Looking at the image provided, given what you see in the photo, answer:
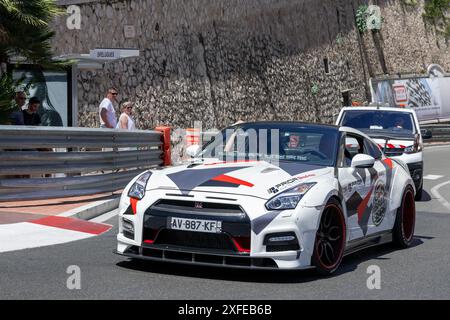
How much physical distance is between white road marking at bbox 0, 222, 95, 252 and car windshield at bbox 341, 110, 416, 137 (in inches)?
306

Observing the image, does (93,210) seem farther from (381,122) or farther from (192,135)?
(192,135)

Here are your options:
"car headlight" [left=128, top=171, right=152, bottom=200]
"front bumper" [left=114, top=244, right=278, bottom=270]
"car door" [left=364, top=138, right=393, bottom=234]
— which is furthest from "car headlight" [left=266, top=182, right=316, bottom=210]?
"car door" [left=364, top=138, right=393, bottom=234]

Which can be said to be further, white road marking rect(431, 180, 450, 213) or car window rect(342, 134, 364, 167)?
white road marking rect(431, 180, 450, 213)

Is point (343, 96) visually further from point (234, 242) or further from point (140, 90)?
point (234, 242)

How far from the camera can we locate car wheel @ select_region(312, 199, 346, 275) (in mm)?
8156

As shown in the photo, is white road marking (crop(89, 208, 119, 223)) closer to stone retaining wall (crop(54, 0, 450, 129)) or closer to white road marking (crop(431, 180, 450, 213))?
white road marking (crop(431, 180, 450, 213))

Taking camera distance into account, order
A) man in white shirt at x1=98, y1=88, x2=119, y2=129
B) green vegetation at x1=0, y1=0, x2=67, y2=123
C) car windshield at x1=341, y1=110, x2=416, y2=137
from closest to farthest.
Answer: green vegetation at x1=0, y1=0, x2=67, y2=123, car windshield at x1=341, y1=110, x2=416, y2=137, man in white shirt at x1=98, y1=88, x2=119, y2=129

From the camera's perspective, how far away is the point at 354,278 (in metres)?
8.27

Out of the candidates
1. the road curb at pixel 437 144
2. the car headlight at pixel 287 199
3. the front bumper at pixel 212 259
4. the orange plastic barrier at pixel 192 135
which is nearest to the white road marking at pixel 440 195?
the orange plastic barrier at pixel 192 135

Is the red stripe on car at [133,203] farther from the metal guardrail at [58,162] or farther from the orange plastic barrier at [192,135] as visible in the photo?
the orange plastic barrier at [192,135]

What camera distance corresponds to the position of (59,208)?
12.7m

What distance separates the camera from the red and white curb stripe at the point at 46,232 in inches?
396

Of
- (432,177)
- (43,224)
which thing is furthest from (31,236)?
(432,177)
